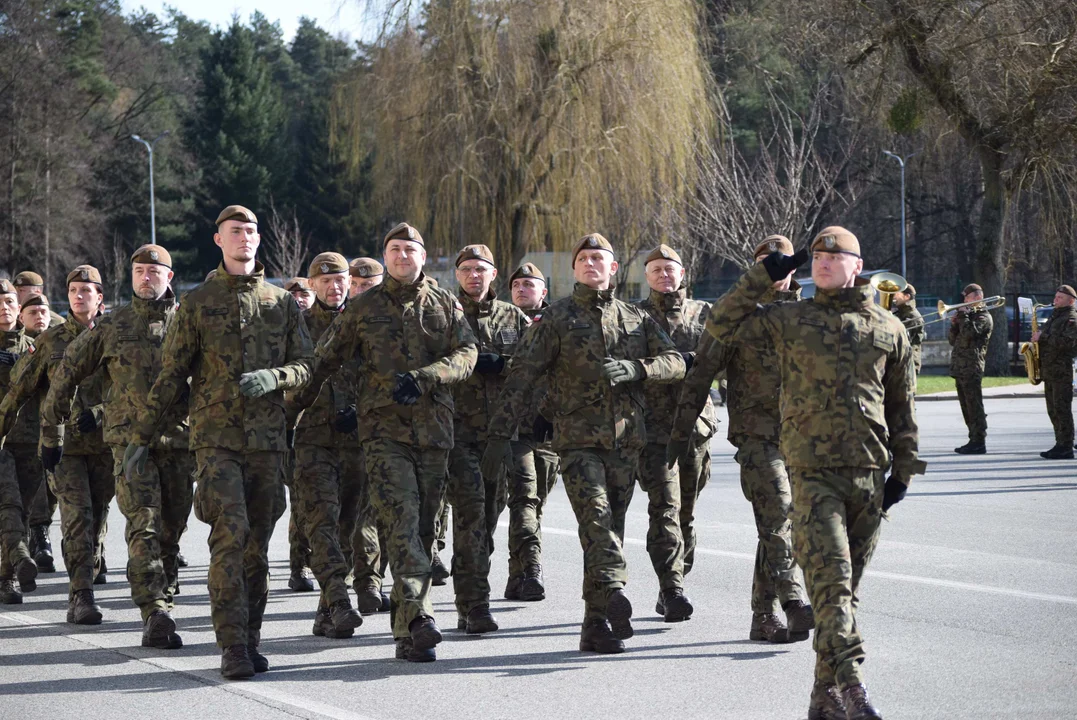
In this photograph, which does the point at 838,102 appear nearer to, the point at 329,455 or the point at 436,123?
the point at 436,123

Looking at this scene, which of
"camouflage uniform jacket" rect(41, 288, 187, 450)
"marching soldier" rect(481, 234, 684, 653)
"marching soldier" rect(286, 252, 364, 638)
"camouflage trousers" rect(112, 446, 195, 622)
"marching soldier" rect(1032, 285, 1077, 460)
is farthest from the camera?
"marching soldier" rect(1032, 285, 1077, 460)

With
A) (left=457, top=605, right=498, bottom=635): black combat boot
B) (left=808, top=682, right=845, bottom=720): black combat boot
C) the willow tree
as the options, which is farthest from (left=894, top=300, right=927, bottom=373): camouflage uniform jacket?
the willow tree

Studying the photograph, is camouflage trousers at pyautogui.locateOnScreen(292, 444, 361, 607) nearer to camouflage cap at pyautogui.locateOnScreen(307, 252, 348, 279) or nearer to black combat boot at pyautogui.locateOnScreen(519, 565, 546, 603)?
black combat boot at pyautogui.locateOnScreen(519, 565, 546, 603)

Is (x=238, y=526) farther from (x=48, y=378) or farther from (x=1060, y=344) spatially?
(x=1060, y=344)

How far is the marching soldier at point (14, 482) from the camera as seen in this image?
949 cm

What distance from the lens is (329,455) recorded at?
8.56m

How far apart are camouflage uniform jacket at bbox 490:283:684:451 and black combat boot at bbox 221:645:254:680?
176 centimetres

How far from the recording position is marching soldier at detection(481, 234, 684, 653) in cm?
743

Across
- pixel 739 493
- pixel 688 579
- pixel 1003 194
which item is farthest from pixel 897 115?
pixel 688 579

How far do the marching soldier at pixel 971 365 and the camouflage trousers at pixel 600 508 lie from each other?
9.85m

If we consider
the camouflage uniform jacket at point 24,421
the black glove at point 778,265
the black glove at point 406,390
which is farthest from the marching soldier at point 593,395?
the camouflage uniform jacket at point 24,421

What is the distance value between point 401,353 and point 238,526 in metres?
1.28

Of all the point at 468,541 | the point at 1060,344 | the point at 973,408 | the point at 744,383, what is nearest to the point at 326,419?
the point at 468,541

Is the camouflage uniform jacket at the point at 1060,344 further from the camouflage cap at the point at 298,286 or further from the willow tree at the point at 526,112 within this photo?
the willow tree at the point at 526,112
